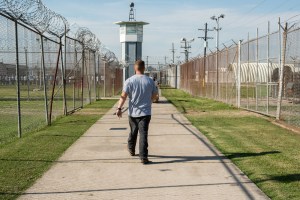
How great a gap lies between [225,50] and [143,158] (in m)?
15.9

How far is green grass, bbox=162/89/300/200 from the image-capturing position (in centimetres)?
645

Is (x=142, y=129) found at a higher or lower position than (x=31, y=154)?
higher

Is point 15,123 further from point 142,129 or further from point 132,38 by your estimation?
point 132,38

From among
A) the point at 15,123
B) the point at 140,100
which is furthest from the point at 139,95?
the point at 15,123

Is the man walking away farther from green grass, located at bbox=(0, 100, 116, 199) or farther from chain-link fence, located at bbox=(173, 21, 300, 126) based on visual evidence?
chain-link fence, located at bbox=(173, 21, 300, 126)

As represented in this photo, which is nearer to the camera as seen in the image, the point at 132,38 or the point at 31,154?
the point at 31,154

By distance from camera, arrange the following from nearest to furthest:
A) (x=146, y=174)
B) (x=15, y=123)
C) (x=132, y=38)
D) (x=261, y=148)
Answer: (x=146, y=174) → (x=261, y=148) → (x=15, y=123) → (x=132, y=38)

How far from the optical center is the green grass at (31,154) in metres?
6.38

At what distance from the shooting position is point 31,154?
8516 millimetres

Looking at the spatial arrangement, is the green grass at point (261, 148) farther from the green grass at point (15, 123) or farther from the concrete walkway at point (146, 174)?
the green grass at point (15, 123)

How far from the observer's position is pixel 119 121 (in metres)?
14.6

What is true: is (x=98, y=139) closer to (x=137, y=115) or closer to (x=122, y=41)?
(x=137, y=115)

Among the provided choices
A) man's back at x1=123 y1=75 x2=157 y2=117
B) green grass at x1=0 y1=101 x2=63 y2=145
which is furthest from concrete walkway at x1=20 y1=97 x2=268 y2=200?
green grass at x1=0 y1=101 x2=63 y2=145

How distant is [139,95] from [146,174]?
4.97ft
